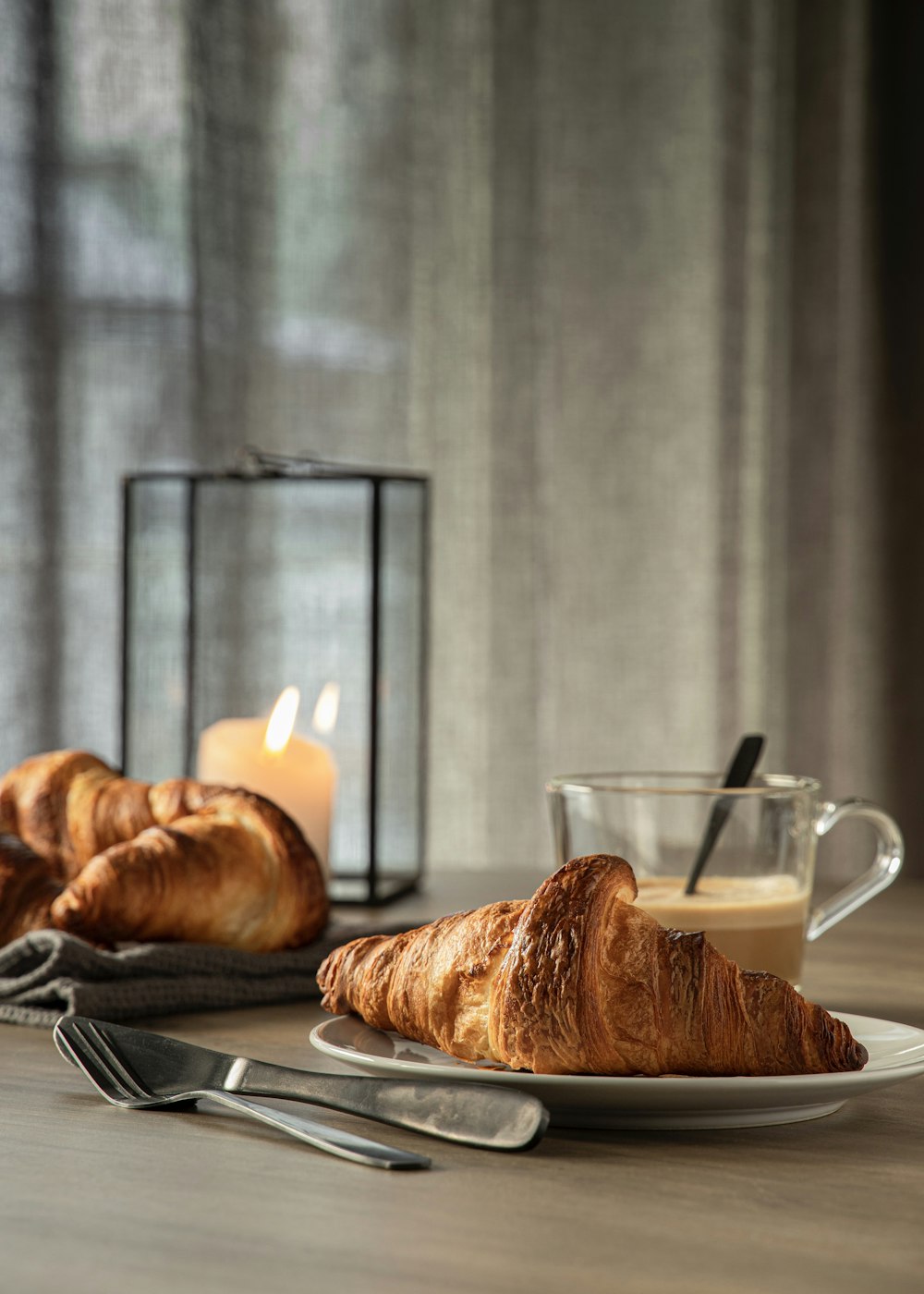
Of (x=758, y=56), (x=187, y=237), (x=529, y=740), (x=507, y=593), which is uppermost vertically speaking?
(x=758, y=56)

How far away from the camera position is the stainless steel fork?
1.69ft

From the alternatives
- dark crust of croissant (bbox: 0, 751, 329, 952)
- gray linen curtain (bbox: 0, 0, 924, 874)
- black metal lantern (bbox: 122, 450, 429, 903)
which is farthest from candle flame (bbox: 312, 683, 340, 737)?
gray linen curtain (bbox: 0, 0, 924, 874)

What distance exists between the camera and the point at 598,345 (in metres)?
2.34

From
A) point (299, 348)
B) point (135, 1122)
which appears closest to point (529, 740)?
point (299, 348)

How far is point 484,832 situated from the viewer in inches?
92.5

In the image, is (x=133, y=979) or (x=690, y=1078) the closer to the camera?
(x=690, y=1078)

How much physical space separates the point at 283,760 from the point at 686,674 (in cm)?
135

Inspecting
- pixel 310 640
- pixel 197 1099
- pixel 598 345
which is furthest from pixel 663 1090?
pixel 598 345

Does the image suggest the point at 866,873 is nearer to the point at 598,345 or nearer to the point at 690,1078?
the point at 690,1078

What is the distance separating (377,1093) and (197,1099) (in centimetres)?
8

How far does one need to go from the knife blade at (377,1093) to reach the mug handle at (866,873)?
1.11ft

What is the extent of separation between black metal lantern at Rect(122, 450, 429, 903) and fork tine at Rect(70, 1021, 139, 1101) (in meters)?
0.52

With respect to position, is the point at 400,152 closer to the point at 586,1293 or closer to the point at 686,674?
the point at 686,674

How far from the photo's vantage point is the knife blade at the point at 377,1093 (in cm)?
52
